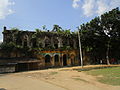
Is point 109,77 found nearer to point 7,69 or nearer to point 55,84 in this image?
point 55,84

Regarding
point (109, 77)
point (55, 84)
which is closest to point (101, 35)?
point (109, 77)

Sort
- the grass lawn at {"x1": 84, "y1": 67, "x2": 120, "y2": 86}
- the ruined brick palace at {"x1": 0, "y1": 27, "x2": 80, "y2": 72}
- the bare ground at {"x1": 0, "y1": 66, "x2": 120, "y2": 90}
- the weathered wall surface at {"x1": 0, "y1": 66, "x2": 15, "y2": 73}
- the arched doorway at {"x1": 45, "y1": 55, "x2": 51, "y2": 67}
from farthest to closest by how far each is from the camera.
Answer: the arched doorway at {"x1": 45, "y1": 55, "x2": 51, "y2": 67}
the ruined brick palace at {"x1": 0, "y1": 27, "x2": 80, "y2": 72}
the weathered wall surface at {"x1": 0, "y1": 66, "x2": 15, "y2": 73}
the grass lawn at {"x1": 84, "y1": 67, "x2": 120, "y2": 86}
the bare ground at {"x1": 0, "y1": 66, "x2": 120, "y2": 90}

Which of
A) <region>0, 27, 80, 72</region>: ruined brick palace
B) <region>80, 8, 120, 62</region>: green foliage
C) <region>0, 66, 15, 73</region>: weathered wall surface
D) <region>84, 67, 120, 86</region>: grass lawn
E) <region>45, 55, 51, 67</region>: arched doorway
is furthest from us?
<region>80, 8, 120, 62</region>: green foliage

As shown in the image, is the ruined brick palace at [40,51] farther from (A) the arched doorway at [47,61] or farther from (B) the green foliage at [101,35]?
(B) the green foliage at [101,35]

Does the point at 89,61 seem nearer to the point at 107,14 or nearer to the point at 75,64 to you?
the point at 75,64

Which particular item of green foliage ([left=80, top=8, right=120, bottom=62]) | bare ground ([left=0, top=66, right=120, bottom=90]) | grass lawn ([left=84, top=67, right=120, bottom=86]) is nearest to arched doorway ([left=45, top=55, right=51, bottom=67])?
green foliage ([left=80, top=8, right=120, bottom=62])

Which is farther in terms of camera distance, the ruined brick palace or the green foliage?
the green foliage

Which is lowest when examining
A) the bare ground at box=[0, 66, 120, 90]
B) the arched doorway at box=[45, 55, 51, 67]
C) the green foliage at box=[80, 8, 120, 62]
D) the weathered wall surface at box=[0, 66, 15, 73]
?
the bare ground at box=[0, 66, 120, 90]

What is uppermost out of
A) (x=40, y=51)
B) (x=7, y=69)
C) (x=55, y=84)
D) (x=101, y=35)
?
A: (x=101, y=35)


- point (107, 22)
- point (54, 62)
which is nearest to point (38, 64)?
point (54, 62)

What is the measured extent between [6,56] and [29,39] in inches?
243

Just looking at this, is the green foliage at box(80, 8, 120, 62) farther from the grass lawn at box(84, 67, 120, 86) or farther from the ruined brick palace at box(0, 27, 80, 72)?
the grass lawn at box(84, 67, 120, 86)

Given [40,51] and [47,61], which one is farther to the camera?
[47,61]

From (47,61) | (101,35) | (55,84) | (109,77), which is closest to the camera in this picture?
(55,84)
